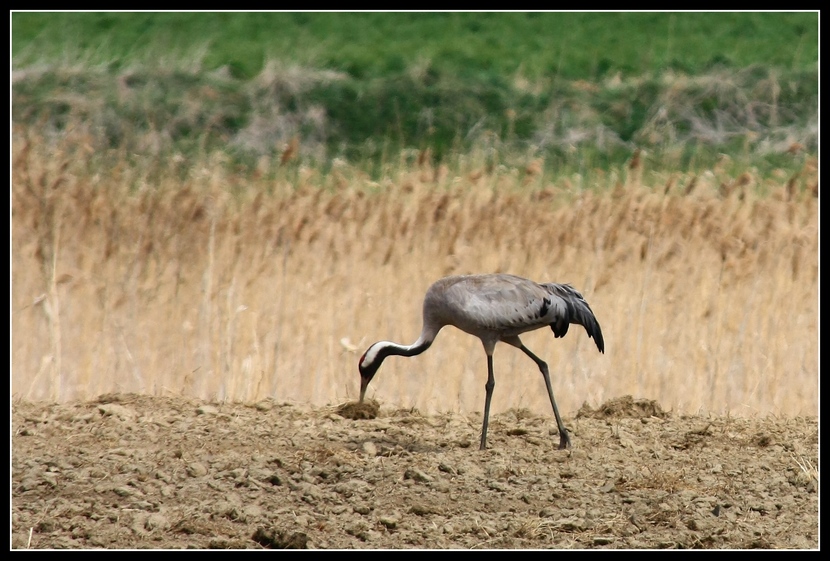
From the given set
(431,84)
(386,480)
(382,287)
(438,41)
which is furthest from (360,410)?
(438,41)

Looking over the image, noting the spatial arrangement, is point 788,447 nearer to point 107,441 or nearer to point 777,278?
point 777,278

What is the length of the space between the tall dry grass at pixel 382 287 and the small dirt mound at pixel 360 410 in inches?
24.8

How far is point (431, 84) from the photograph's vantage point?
66.4 ft

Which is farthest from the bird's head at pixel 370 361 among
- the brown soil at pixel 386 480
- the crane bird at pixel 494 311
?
the brown soil at pixel 386 480

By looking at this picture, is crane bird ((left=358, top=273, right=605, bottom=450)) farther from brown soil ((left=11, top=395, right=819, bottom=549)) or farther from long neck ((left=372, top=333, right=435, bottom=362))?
brown soil ((left=11, top=395, right=819, bottom=549))

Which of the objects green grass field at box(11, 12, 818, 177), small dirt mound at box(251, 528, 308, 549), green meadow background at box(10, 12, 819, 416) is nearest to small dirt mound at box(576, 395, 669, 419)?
green meadow background at box(10, 12, 819, 416)

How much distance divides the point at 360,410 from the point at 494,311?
3.60 ft

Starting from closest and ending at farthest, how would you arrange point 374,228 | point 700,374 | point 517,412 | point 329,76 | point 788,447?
point 788,447 < point 517,412 < point 700,374 < point 374,228 < point 329,76

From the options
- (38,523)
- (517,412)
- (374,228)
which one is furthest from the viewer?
(374,228)

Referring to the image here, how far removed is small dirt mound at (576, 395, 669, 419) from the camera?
23.0 ft

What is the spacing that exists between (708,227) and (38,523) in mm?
5817

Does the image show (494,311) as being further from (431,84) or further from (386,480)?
(431,84)

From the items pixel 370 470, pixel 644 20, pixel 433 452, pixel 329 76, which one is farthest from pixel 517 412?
pixel 644 20

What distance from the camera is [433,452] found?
5.96 metres
